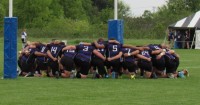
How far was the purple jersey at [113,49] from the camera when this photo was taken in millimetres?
19062

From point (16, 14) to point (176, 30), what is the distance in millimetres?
12071

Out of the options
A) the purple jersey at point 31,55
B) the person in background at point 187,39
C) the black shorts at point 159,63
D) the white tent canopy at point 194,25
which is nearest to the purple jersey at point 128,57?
the black shorts at point 159,63

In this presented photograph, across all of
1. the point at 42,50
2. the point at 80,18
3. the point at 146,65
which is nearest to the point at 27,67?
the point at 42,50

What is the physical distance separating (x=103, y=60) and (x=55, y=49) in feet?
5.08

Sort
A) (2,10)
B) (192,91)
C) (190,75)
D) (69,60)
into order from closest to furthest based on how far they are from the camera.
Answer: (192,91), (69,60), (190,75), (2,10)

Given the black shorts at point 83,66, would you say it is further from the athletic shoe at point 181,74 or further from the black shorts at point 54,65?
the athletic shoe at point 181,74

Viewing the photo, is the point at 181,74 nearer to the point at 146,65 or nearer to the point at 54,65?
the point at 146,65

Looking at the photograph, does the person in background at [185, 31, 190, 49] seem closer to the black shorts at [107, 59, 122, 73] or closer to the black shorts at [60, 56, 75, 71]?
the black shorts at [107, 59, 122, 73]

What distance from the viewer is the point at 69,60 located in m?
19.0

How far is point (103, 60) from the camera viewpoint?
19.0 metres

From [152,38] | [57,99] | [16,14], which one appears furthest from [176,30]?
[57,99]

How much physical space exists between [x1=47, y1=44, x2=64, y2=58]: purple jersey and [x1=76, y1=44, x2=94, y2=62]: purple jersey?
1.83 feet

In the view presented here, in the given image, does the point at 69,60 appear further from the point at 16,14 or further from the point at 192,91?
the point at 16,14

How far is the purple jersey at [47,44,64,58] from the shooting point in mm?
19266
